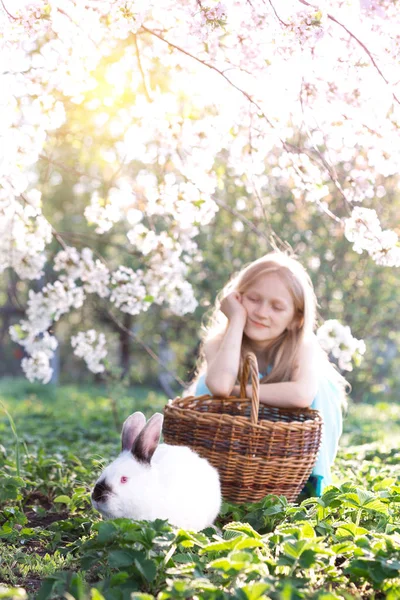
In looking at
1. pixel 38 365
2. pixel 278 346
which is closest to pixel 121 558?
pixel 278 346

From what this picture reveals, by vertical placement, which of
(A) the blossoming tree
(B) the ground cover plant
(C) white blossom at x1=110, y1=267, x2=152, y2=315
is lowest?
(B) the ground cover plant

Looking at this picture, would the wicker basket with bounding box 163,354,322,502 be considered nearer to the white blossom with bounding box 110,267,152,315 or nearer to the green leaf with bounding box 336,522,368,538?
the green leaf with bounding box 336,522,368,538

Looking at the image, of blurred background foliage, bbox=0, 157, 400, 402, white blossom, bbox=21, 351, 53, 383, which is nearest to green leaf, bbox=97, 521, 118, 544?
white blossom, bbox=21, 351, 53, 383

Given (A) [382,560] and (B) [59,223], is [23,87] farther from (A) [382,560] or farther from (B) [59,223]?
(B) [59,223]

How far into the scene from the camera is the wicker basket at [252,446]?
3.04 metres

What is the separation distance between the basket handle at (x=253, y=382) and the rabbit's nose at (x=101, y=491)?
79 cm

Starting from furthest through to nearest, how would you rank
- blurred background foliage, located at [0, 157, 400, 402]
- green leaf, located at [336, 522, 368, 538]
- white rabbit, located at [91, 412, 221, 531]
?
blurred background foliage, located at [0, 157, 400, 402] < white rabbit, located at [91, 412, 221, 531] < green leaf, located at [336, 522, 368, 538]

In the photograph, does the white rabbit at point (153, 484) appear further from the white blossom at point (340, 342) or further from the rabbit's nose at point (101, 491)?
the white blossom at point (340, 342)

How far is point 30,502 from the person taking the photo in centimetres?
343

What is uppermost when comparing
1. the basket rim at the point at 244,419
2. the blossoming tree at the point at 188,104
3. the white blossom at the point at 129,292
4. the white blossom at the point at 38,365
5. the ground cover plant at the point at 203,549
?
the blossoming tree at the point at 188,104

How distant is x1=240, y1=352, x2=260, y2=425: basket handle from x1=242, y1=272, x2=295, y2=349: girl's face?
1.14 ft

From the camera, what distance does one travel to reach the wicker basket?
304cm

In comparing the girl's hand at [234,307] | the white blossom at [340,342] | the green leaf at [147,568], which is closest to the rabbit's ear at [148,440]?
the green leaf at [147,568]

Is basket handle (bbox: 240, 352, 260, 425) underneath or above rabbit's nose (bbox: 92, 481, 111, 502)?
above
